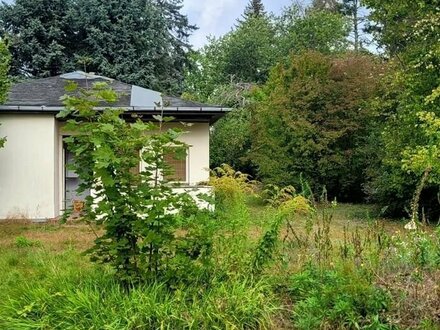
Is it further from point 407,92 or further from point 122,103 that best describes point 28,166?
point 407,92

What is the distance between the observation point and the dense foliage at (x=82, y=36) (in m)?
23.5

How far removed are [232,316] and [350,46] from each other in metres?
30.8

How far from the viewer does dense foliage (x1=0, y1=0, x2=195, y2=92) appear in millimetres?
23500

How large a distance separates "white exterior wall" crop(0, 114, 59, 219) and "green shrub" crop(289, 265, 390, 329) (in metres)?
9.03

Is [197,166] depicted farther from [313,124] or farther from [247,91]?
[247,91]

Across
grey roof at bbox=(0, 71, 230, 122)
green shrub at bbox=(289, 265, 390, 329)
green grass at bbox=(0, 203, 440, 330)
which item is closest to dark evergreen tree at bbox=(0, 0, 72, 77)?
grey roof at bbox=(0, 71, 230, 122)

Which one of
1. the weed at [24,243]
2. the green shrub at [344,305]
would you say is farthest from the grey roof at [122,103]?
the green shrub at [344,305]

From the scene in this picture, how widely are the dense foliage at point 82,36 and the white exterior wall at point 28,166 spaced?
12294 millimetres

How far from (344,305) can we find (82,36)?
23.4 m

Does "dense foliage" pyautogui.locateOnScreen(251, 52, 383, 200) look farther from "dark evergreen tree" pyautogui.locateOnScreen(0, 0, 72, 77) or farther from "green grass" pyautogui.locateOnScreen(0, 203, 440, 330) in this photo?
"dark evergreen tree" pyautogui.locateOnScreen(0, 0, 72, 77)

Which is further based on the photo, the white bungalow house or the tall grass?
the white bungalow house

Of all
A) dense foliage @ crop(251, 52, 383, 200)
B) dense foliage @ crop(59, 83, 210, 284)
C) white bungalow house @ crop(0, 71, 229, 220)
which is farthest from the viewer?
dense foliage @ crop(251, 52, 383, 200)

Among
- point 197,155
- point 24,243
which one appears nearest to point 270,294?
point 24,243

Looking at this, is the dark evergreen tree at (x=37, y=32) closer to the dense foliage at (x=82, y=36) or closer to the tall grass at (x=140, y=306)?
the dense foliage at (x=82, y=36)
